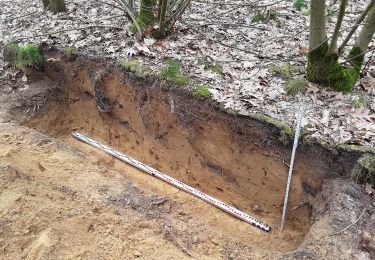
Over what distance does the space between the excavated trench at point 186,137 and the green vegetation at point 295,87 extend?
70 centimetres

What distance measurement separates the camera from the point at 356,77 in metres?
4.93

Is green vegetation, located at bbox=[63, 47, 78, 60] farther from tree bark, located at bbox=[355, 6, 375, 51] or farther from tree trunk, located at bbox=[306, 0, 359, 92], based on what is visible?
tree bark, located at bbox=[355, 6, 375, 51]

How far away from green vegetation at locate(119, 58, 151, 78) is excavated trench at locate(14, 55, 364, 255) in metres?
0.10

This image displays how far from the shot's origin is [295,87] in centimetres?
484

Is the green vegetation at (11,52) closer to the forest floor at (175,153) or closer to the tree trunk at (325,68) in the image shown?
the forest floor at (175,153)

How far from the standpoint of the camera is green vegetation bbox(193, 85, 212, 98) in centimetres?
484

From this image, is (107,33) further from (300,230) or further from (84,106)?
(300,230)

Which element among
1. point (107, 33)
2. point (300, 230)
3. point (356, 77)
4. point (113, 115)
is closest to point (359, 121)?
point (356, 77)

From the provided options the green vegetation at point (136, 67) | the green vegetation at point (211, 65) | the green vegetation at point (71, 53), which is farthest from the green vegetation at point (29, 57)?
the green vegetation at point (211, 65)

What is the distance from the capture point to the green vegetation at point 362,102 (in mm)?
4570

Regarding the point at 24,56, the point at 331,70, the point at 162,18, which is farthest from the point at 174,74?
the point at 24,56

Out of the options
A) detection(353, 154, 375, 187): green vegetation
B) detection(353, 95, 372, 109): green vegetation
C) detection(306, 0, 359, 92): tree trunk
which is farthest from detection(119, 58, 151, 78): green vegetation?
detection(353, 154, 375, 187): green vegetation

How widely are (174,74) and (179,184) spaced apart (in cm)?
154

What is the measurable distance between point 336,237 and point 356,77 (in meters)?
2.38
